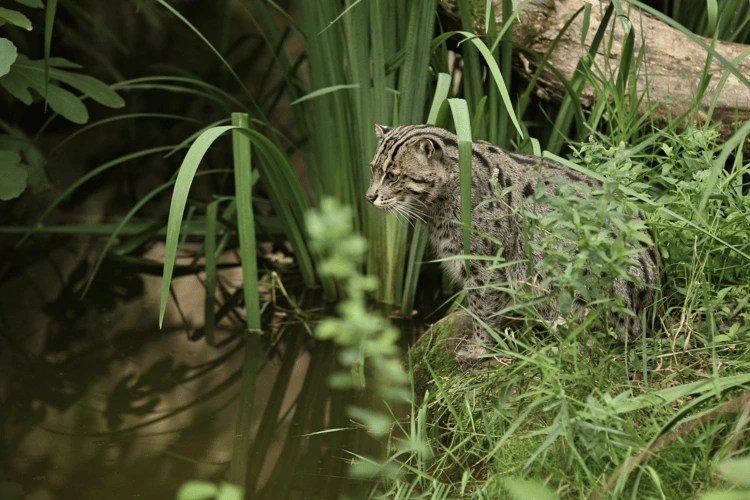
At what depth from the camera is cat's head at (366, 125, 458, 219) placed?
3.30m

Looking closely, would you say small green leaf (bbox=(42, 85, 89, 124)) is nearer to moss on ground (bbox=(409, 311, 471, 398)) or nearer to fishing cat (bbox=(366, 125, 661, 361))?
fishing cat (bbox=(366, 125, 661, 361))

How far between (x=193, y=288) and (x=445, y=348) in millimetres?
1817

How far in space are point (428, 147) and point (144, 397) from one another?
5.38 ft

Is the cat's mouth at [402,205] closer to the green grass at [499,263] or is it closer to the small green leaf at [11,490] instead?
the green grass at [499,263]

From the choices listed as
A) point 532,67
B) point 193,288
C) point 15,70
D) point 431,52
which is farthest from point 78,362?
point 532,67

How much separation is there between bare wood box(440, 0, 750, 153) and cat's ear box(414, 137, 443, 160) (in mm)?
1002

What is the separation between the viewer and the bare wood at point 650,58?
3.92 metres

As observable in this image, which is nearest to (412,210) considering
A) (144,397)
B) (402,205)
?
(402,205)

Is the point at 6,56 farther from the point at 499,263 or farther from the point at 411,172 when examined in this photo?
the point at 499,263

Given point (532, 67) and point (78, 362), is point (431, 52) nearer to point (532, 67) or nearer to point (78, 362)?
point (532, 67)

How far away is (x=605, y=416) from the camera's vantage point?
2123mm

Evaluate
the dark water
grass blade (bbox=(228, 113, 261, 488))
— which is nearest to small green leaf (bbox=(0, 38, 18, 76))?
grass blade (bbox=(228, 113, 261, 488))

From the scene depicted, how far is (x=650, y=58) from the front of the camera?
402cm

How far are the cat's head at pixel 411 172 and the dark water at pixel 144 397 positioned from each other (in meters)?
0.88
